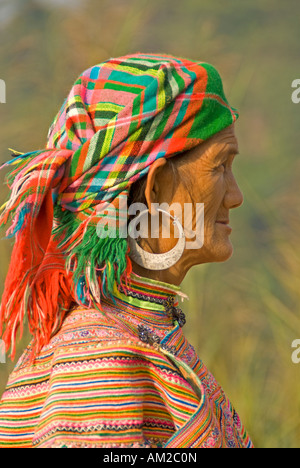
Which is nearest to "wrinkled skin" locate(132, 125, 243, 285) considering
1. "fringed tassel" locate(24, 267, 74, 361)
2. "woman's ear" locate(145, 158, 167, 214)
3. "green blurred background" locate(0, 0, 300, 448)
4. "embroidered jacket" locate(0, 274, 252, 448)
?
"woman's ear" locate(145, 158, 167, 214)

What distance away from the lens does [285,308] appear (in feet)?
12.3

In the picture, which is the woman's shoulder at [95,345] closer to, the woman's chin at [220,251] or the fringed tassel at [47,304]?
the fringed tassel at [47,304]

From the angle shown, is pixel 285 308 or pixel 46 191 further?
pixel 285 308

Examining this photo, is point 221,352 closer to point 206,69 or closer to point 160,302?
point 160,302

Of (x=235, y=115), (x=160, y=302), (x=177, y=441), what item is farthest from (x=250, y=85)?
(x=177, y=441)

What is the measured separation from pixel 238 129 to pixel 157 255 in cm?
285

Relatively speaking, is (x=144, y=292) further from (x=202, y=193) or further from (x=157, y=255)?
(x=202, y=193)

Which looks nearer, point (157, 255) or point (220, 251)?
point (157, 255)

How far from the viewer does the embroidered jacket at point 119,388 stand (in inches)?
59.2

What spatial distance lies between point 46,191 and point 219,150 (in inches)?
19.5


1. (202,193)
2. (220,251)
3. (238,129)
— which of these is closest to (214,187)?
(202,193)

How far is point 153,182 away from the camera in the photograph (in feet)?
5.84

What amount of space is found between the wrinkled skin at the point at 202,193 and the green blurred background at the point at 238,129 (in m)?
1.70

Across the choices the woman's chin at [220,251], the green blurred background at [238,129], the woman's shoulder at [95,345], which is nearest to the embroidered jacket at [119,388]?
the woman's shoulder at [95,345]
